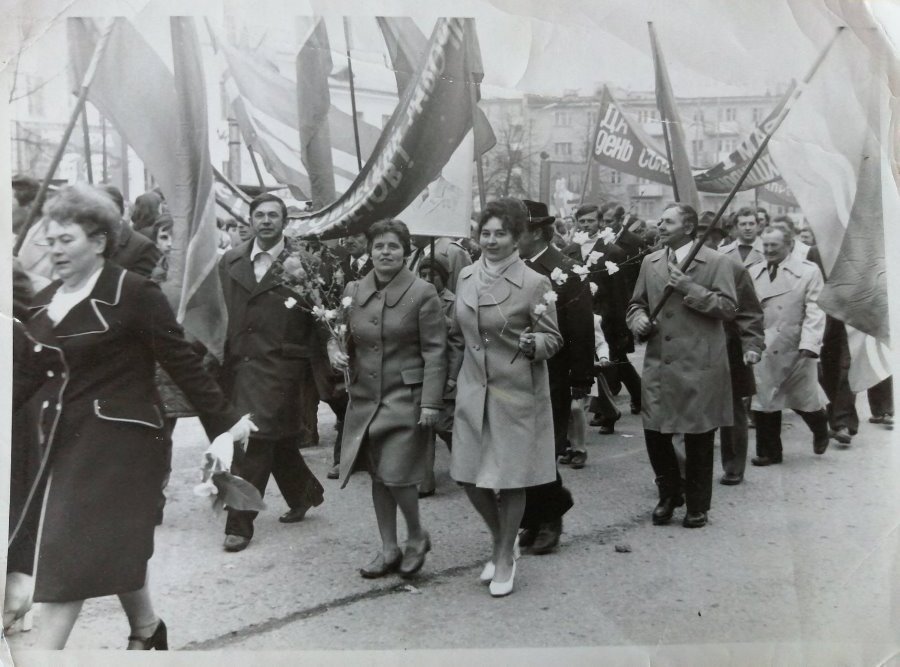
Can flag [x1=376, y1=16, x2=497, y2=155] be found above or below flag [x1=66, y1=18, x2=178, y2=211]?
above

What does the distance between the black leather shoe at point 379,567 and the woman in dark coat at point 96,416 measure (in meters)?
0.86

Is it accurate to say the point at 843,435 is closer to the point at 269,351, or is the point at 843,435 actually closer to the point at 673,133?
the point at 673,133

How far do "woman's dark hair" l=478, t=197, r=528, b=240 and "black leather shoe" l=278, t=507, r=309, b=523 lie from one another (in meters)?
1.50

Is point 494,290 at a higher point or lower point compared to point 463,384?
higher

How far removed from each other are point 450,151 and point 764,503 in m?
2.20

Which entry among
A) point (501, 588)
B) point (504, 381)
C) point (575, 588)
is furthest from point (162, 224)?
point (575, 588)

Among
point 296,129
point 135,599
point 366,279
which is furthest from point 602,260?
point 135,599

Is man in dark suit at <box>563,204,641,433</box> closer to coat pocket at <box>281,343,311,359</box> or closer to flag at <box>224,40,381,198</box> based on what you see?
flag at <box>224,40,381,198</box>

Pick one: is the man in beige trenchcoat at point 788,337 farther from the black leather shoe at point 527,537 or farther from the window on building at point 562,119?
the black leather shoe at point 527,537

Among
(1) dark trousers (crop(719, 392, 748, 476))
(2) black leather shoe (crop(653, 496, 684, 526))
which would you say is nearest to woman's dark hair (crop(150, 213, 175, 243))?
(2) black leather shoe (crop(653, 496, 684, 526))

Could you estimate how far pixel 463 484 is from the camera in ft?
12.9

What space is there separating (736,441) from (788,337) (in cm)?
63

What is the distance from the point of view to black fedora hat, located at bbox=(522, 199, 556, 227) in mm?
4203

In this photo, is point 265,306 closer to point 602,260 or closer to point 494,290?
point 494,290
